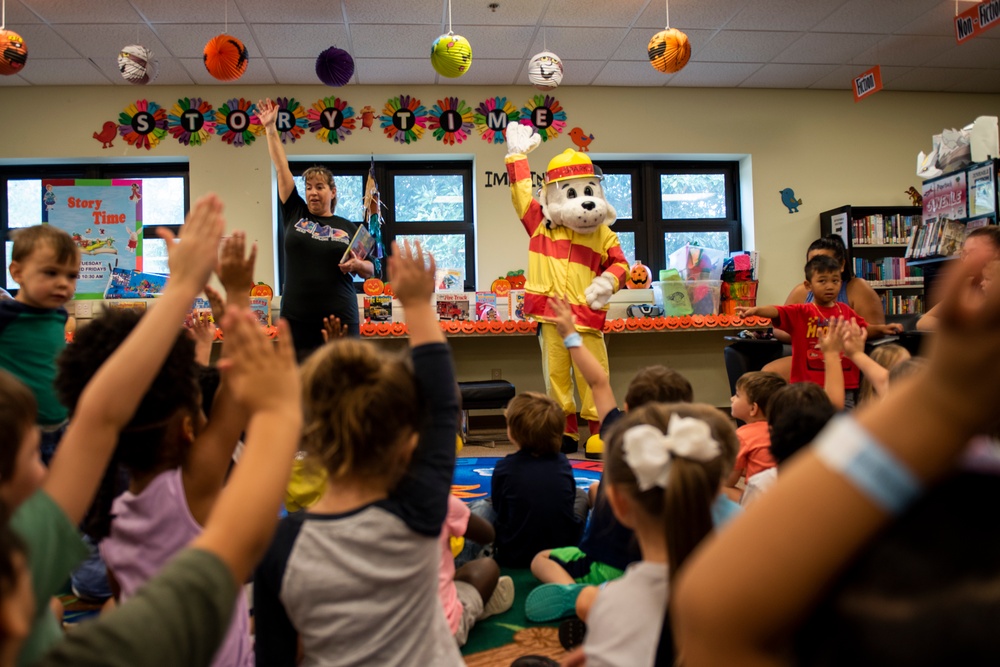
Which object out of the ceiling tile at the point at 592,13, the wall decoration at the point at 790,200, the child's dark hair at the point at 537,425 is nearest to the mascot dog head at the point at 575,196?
the ceiling tile at the point at 592,13

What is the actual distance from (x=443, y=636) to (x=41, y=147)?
6.08 m

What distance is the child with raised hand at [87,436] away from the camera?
0.67 meters

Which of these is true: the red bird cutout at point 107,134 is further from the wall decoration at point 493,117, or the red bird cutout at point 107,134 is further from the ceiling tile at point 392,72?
the wall decoration at point 493,117

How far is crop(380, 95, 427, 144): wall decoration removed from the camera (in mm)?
5758

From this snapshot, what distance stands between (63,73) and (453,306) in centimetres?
349

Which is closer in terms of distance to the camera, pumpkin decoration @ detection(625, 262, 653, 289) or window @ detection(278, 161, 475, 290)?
pumpkin decoration @ detection(625, 262, 653, 289)

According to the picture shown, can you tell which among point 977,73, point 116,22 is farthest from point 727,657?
point 977,73

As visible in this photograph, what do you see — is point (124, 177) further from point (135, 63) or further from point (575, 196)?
point (575, 196)

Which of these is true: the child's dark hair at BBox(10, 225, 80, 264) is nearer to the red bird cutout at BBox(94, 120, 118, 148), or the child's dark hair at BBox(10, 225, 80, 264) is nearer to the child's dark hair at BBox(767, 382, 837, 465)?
the child's dark hair at BBox(767, 382, 837, 465)

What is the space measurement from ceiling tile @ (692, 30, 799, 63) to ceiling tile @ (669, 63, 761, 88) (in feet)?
0.36

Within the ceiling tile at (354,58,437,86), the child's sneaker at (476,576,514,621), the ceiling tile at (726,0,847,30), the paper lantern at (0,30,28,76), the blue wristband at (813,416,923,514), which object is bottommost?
the child's sneaker at (476,576,514,621)

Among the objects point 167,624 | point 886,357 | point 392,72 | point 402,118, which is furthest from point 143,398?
point 402,118

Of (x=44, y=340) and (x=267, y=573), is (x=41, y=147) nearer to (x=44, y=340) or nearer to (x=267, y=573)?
(x=44, y=340)

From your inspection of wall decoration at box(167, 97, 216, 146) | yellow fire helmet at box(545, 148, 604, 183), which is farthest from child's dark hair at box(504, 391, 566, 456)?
wall decoration at box(167, 97, 216, 146)
